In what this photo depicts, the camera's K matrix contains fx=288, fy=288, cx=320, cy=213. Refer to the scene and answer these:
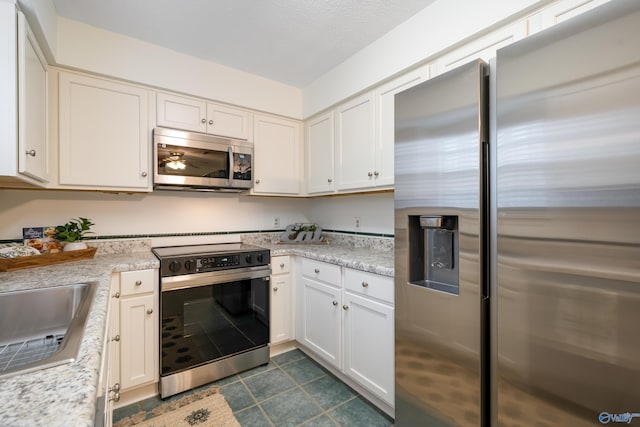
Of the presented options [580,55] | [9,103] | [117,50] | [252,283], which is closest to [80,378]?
[9,103]

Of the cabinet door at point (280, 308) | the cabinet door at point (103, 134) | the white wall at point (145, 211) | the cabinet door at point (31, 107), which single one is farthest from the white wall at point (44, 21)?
the cabinet door at point (280, 308)

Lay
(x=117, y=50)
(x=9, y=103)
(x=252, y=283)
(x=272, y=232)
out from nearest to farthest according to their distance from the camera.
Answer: (x=9, y=103) < (x=117, y=50) < (x=252, y=283) < (x=272, y=232)

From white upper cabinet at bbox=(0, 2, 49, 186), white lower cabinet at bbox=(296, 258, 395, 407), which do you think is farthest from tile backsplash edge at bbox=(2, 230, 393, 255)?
white upper cabinet at bbox=(0, 2, 49, 186)

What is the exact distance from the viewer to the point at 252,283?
2.24m

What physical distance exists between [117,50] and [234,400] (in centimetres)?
246

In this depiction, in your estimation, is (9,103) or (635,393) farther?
(9,103)

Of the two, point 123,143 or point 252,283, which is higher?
point 123,143

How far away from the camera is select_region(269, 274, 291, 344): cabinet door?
7.76 ft

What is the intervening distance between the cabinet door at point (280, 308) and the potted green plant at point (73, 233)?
53.0 inches

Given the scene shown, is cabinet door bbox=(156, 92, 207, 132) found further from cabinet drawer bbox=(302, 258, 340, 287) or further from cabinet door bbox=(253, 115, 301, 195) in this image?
cabinet drawer bbox=(302, 258, 340, 287)

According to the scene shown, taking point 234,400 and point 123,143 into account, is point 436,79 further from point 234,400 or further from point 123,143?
point 234,400

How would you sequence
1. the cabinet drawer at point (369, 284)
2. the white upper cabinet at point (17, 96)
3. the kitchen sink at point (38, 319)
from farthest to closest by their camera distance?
the cabinet drawer at point (369, 284) < the white upper cabinet at point (17, 96) < the kitchen sink at point (38, 319)

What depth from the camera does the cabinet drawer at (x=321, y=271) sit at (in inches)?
79.7

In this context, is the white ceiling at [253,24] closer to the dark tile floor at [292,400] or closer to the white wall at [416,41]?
the white wall at [416,41]
